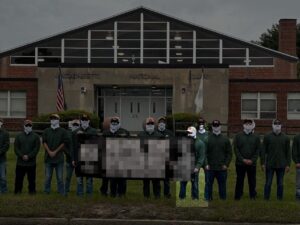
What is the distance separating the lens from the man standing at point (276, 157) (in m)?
12.6

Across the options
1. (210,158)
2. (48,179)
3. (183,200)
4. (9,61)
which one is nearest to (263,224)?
(183,200)

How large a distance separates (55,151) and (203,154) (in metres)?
3.11

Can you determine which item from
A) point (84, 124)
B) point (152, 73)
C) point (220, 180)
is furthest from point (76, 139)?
point (152, 73)

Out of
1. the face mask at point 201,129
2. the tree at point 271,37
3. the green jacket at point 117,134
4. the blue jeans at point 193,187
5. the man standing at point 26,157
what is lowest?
the blue jeans at point 193,187

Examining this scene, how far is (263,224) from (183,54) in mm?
35074

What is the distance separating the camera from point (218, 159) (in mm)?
12547

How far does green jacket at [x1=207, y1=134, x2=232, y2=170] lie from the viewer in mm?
12547

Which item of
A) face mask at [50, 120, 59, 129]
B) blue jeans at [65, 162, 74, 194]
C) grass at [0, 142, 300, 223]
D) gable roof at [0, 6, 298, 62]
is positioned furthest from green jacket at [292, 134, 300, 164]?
gable roof at [0, 6, 298, 62]

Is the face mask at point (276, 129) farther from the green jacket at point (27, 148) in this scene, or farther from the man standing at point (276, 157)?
the green jacket at point (27, 148)

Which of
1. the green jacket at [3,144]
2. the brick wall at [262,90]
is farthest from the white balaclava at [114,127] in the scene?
the brick wall at [262,90]

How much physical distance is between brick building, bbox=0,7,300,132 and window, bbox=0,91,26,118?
0.07 metres

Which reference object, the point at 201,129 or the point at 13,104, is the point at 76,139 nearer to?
the point at 201,129

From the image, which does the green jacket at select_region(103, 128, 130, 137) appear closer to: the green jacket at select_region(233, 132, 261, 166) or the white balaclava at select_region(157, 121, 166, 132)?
the white balaclava at select_region(157, 121, 166, 132)

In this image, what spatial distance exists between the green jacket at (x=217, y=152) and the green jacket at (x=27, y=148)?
362 cm
